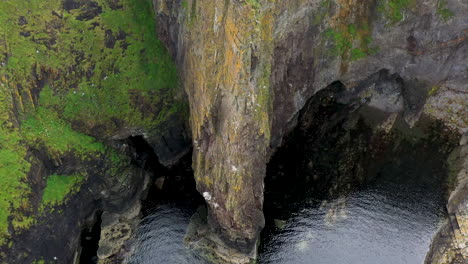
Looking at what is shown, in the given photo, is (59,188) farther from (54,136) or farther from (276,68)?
(276,68)

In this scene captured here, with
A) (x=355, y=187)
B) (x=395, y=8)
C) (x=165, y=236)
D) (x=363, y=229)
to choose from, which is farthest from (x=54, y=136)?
(x=395, y=8)

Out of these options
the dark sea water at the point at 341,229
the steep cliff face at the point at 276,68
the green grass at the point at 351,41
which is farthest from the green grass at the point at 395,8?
the dark sea water at the point at 341,229

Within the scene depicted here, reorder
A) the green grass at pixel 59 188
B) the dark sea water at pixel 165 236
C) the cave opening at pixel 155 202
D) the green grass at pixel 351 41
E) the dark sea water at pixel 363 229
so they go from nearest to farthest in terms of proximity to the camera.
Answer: the green grass at pixel 59 188, the dark sea water at pixel 363 229, the dark sea water at pixel 165 236, the cave opening at pixel 155 202, the green grass at pixel 351 41

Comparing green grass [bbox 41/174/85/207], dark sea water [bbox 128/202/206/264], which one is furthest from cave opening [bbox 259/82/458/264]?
green grass [bbox 41/174/85/207]

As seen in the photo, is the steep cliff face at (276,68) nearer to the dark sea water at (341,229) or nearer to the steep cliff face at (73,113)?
the dark sea water at (341,229)

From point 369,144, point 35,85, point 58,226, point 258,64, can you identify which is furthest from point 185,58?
point 369,144

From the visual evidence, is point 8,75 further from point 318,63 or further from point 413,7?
point 413,7
